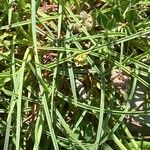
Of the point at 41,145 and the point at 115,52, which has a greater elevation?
the point at 115,52

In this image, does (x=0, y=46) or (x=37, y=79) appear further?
(x=0, y=46)

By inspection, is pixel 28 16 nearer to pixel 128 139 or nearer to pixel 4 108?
pixel 4 108

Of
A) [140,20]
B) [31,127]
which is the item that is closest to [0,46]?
[31,127]

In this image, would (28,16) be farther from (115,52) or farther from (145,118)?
(145,118)

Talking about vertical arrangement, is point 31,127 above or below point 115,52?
below

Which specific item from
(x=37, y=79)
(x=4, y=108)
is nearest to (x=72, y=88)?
(x=37, y=79)

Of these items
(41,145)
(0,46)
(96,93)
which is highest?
(0,46)
